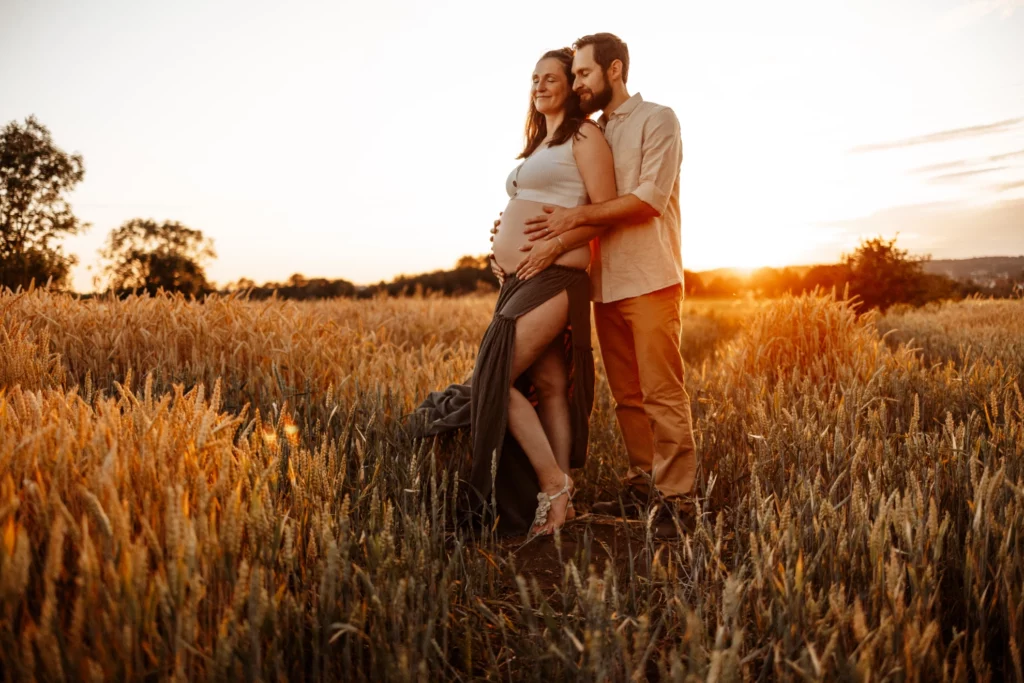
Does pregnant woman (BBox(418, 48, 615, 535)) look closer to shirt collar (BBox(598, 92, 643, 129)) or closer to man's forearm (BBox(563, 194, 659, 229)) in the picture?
man's forearm (BBox(563, 194, 659, 229))

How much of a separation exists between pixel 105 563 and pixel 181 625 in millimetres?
290

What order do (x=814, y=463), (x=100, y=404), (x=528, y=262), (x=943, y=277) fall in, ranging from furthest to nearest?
(x=943, y=277) < (x=528, y=262) < (x=814, y=463) < (x=100, y=404)

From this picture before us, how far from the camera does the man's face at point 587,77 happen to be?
3189 millimetres

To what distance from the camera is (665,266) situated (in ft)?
10.8

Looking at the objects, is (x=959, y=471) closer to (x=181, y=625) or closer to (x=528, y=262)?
(x=528, y=262)

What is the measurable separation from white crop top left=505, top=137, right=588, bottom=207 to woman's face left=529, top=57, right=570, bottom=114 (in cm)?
22

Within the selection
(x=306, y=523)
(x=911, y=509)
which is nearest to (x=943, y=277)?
(x=911, y=509)

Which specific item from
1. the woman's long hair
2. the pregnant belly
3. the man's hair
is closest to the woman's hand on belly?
the pregnant belly

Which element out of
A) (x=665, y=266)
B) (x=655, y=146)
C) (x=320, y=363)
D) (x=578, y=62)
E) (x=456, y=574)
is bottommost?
(x=456, y=574)

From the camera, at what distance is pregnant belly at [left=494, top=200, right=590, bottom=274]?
3.15 m

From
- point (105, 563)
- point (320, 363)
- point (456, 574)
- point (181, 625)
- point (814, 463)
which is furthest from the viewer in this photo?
point (320, 363)

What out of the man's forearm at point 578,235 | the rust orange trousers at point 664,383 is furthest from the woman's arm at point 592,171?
the rust orange trousers at point 664,383

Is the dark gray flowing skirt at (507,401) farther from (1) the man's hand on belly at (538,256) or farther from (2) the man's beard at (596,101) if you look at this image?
(2) the man's beard at (596,101)

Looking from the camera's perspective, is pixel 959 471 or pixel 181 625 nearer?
pixel 181 625
